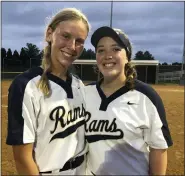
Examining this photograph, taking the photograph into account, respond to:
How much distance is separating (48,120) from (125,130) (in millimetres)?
446

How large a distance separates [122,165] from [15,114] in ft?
2.29

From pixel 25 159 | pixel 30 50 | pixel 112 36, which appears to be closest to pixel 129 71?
pixel 112 36

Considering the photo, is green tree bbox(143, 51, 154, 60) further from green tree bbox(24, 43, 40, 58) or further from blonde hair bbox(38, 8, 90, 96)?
blonde hair bbox(38, 8, 90, 96)

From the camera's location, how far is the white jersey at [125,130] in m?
1.68

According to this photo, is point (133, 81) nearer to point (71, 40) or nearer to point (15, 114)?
point (71, 40)

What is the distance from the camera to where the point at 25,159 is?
1479 mm

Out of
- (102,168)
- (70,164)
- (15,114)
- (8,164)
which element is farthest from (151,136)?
(8,164)

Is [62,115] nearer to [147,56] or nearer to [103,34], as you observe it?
[103,34]

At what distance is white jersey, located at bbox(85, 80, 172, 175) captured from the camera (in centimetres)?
168

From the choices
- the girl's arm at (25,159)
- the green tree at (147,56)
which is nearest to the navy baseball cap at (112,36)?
the girl's arm at (25,159)

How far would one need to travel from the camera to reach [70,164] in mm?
1647

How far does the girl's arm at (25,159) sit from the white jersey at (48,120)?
0.11 ft

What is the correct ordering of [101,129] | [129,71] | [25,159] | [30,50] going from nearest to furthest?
[25,159], [101,129], [129,71], [30,50]

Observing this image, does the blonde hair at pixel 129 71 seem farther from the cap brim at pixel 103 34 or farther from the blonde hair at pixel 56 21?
the blonde hair at pixel 56 21
